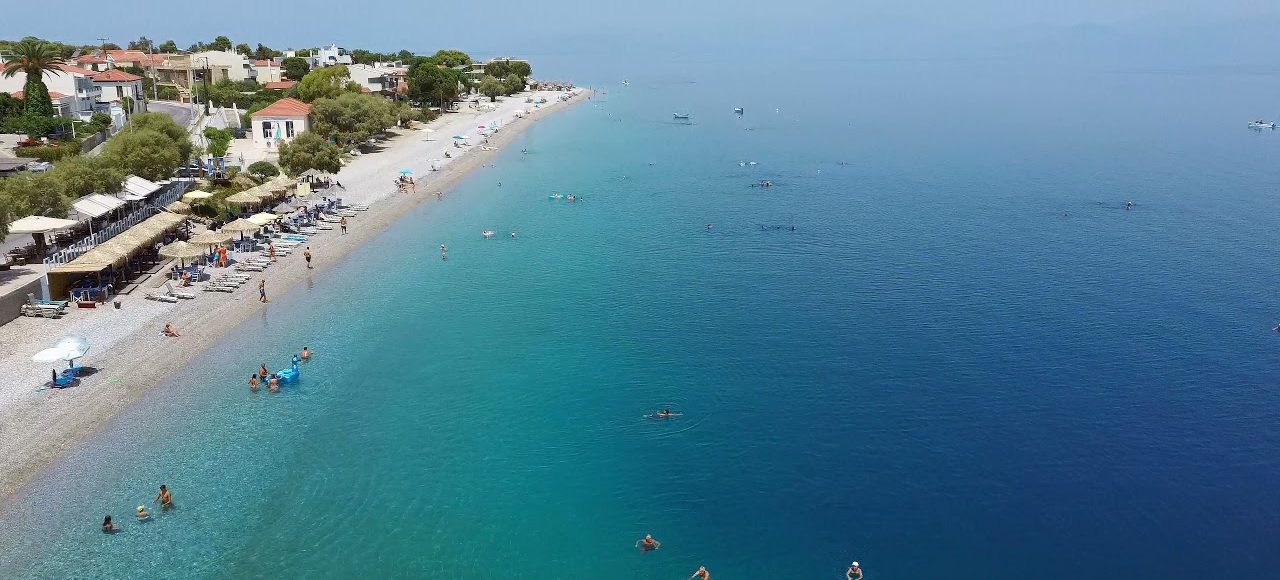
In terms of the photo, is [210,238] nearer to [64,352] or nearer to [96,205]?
[96,205]

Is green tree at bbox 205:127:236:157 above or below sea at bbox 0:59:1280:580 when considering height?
above

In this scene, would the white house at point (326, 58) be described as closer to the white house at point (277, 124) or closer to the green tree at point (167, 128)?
the white house at point (277, 124)

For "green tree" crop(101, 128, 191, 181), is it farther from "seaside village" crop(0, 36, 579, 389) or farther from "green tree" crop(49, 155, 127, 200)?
"green tree" crop(49, 155, 127, 200)

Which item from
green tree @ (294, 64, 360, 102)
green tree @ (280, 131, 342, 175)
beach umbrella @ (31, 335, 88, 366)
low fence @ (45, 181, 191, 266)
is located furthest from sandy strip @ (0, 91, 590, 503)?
green tree @ (294, 64, 360, 102)

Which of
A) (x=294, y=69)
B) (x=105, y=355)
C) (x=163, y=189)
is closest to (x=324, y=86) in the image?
(x=163, y=189)

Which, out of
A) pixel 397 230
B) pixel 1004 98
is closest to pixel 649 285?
pixel 397 230

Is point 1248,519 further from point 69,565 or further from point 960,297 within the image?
point 69,565
